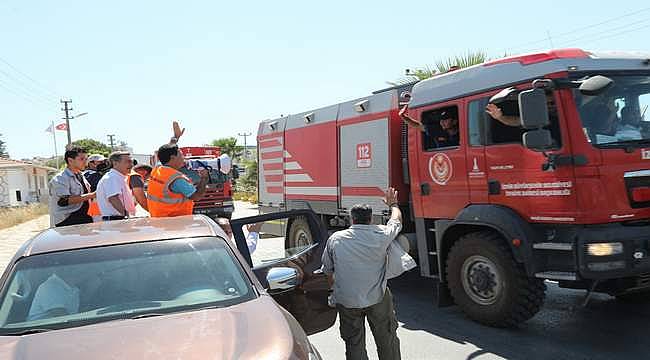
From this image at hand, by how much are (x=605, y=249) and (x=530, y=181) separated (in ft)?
2.91

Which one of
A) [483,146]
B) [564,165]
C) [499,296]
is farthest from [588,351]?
[483,146]

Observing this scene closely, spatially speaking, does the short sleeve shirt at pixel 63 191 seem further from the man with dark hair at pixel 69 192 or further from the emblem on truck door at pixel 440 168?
the emblem on truck door at pixel 440 168

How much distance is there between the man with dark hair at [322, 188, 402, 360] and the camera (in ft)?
13.4

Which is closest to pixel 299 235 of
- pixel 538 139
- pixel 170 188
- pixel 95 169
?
pixel 170 188

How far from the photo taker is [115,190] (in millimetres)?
6504

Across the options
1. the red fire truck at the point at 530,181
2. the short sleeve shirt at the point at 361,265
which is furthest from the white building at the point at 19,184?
the short sleeve shirt at the point at 361,265

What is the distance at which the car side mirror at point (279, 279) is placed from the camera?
3.84 m

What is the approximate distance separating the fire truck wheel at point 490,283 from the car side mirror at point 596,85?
65.3 inches

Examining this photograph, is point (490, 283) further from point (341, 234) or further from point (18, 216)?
point (18, 216)

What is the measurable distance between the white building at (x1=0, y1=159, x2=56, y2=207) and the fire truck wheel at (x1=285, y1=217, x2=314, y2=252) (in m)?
43.6

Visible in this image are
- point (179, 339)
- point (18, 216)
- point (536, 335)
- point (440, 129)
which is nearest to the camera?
point (179, 339)

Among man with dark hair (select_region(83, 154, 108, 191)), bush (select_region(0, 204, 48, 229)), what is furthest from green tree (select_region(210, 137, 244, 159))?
man with dark hair (select_region(83, 154, 108, 191))

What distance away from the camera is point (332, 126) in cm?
872

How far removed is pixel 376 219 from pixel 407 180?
2.23 ft
